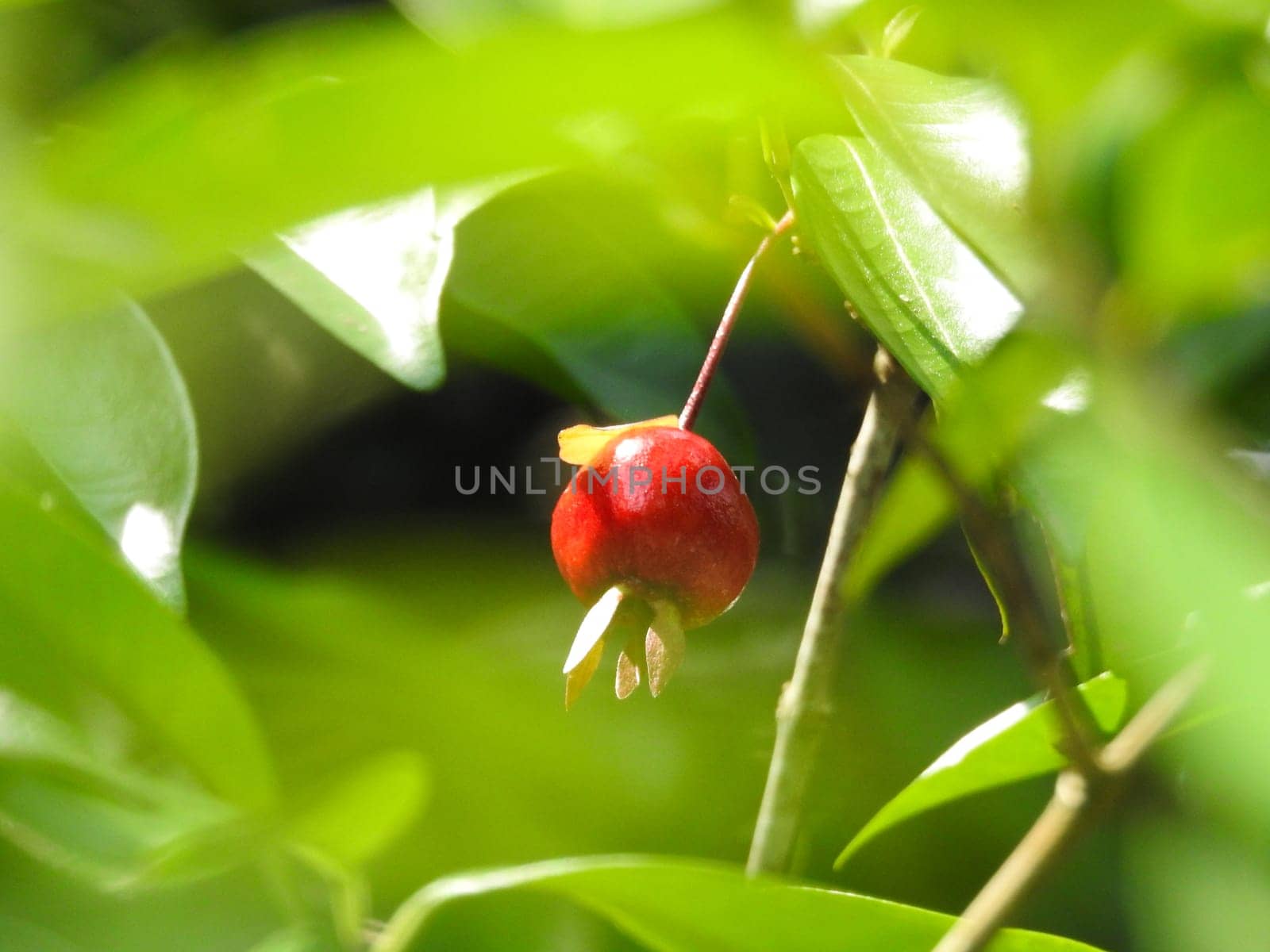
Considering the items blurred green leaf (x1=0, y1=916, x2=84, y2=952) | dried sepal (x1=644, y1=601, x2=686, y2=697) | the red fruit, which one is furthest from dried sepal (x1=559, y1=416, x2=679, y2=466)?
blurred green leaf (x1=0, y1=916, x2=84, y2=952)

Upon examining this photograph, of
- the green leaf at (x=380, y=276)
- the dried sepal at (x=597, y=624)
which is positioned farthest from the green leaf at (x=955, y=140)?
the dried sepal at (x=597, y=624)

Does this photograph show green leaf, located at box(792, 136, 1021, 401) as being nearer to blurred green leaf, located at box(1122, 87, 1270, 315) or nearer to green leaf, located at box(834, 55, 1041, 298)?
green leaf, located at box(834, 55, 1041, 298)

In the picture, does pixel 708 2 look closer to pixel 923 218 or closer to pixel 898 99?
pixel 898 99

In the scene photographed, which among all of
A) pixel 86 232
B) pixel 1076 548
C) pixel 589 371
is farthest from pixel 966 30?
pixel 589 371

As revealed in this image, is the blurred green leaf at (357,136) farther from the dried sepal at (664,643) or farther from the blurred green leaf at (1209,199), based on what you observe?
the dried sepal at (664,643)

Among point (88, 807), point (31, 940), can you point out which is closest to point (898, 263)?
point (88, 807)
